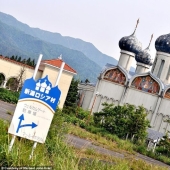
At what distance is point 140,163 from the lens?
12555 millimetres

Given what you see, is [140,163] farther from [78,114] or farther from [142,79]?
[142,79]

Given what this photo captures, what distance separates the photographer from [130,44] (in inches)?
1789

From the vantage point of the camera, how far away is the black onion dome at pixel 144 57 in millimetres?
46219

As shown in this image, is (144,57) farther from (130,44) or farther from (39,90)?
(39,90)

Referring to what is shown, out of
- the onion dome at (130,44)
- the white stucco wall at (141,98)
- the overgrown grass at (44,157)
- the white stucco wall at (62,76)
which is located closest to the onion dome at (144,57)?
the onion dome at (130,44)

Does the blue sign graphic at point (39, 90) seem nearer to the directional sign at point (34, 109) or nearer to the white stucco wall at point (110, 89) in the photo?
the directional sign at point (34, 109)

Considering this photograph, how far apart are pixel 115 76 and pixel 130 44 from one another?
447cm

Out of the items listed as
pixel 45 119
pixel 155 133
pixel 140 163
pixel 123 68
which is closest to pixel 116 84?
pixel 123 68

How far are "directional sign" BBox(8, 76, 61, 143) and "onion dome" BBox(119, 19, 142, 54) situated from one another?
3794cm

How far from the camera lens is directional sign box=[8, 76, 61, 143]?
7.95 metres

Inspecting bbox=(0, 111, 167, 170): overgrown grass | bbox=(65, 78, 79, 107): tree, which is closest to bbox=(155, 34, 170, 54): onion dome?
bbox=(65, 78, 79, 107): tree

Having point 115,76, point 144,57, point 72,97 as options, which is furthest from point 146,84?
point 72,97

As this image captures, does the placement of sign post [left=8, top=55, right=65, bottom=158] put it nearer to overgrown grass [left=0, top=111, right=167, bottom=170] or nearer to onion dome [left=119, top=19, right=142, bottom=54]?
overgrown grass [left=0, top=111, right=167, bottom=170]

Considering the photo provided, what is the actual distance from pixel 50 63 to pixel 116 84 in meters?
8.51
